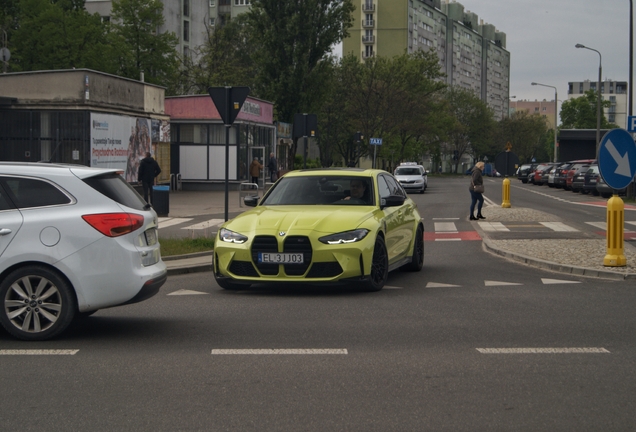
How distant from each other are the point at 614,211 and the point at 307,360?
767 cm

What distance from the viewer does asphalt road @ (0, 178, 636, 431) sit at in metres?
5.32

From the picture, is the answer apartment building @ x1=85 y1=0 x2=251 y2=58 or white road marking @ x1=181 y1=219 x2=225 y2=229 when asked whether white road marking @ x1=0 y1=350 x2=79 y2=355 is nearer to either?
white road marking @ x1=181 y1=219 x2=225 y2=229

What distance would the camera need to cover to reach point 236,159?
4488 cm

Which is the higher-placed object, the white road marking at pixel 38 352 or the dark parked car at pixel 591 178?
the dark parked car at pixel 591 178

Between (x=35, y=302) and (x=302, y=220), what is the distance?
3.76m

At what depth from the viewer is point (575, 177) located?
163ft

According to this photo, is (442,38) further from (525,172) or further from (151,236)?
(151,236)

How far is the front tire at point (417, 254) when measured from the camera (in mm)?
13438

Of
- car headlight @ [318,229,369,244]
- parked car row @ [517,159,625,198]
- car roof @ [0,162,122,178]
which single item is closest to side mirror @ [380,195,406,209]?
car headlight @ [318,229,369,244]

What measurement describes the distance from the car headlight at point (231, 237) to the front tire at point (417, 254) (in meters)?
3.59

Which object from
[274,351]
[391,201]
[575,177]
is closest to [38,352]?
[274,351]

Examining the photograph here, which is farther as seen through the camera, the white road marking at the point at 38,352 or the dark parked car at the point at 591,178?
the dark parked car at the point at 591,178

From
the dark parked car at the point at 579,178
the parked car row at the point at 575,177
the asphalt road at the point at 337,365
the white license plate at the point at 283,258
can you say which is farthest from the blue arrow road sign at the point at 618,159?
the dark parked car at the point at 579,178

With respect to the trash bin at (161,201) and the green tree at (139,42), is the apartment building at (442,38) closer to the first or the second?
the green tree at (139,42)
